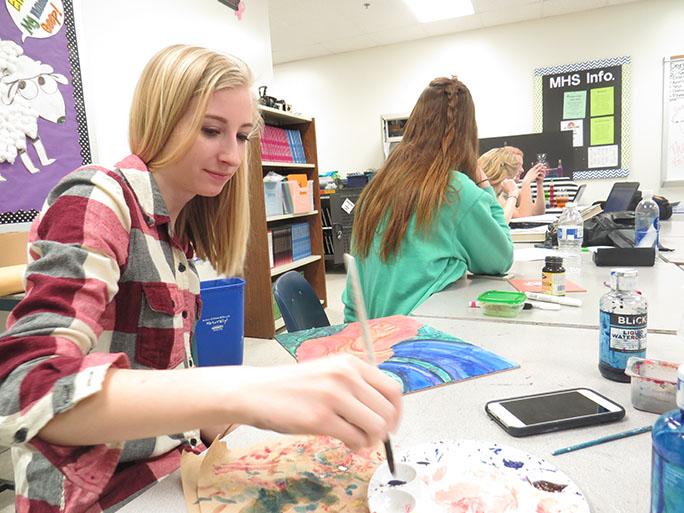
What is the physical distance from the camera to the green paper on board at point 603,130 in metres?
4.86

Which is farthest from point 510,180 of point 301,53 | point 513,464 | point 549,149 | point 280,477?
point 301,53

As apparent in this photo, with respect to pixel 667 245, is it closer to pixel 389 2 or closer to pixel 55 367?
pixel 55 367

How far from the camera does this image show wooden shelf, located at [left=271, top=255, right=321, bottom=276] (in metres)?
3.36

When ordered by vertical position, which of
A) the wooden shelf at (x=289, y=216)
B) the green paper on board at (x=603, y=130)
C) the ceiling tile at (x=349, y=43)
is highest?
the ceiling tile at (x=349, y=43)

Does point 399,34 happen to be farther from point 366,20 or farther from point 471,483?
point 471,483

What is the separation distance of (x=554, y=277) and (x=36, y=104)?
2064 millimetres

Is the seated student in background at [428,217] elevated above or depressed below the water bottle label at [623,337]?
above

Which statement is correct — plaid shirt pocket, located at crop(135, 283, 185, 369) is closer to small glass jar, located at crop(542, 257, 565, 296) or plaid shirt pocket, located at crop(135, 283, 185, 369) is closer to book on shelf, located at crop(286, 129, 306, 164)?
small glass jar, located at crop(542, 257, 565, 296)

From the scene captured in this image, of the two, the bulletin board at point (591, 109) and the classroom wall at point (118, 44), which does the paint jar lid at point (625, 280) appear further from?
the bulletin board at point (591, 109)

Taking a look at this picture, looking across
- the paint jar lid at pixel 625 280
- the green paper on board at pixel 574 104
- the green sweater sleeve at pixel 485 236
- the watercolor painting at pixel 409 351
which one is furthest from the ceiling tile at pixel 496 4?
the paint jar lid at pixel 625 280

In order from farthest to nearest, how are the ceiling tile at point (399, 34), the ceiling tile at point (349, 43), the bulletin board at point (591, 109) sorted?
the ceiling tile at point (349, 43), the ceiling tile at point (399, 34), the bulletin board at point (591, 109)

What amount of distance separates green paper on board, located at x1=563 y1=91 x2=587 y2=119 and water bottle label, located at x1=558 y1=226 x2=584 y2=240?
3.40 m

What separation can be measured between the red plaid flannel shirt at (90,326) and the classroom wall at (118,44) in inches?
65.7

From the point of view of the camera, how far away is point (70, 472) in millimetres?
521
